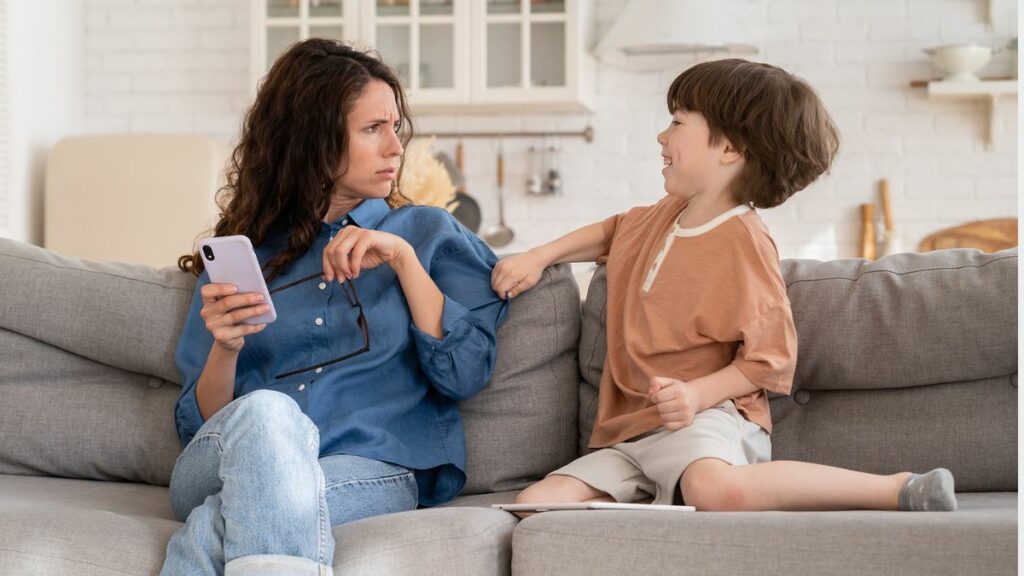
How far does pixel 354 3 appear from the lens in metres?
4.82

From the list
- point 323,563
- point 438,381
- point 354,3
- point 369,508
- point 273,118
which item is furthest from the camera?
point 354,3

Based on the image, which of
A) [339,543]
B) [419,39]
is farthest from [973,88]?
[339,543]

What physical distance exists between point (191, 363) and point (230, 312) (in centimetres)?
26

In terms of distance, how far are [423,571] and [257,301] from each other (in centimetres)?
50

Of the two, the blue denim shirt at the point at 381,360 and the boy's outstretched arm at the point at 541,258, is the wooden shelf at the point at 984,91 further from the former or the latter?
the blue denim shirt at the point at 381,360

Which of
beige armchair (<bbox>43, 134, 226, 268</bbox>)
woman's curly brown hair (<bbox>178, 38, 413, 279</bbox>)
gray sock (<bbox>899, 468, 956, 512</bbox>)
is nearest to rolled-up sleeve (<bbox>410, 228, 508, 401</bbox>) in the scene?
woman's curly brown hair (<bbox>178, 38, 413, 279</bbox>)

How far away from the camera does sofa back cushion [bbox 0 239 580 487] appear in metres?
2.02

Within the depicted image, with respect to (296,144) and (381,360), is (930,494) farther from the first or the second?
(296,144)

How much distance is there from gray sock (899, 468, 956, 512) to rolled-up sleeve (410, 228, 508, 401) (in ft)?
2.27

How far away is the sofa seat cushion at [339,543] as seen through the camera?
1481 millimetres

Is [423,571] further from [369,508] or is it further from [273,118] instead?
[273,118]

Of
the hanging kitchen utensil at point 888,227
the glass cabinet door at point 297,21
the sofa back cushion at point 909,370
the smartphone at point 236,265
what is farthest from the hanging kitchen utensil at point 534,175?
the smartphone at point 236,265

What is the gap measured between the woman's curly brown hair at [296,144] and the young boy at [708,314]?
348 mm

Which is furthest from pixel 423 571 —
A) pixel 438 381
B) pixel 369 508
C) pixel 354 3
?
pixel 354 3
